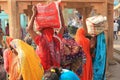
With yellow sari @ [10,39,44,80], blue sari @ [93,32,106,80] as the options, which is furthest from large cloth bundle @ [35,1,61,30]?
blue sari @ [93,32,106,80]

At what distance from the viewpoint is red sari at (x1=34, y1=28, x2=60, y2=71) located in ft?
14.6

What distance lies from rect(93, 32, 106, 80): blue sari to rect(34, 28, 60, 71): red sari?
4.14 feet

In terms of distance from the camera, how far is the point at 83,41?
562cm

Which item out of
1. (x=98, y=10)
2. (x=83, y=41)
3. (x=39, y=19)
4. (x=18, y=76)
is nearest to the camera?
(x=18, y=76)

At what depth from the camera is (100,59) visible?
5.68 meters

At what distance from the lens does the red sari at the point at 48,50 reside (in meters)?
4.45

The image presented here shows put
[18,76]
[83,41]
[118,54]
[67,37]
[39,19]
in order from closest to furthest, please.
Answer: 1. [18,76]
2. [39,19]
3. [67,37]
4. [83,41]
5. [118,54]

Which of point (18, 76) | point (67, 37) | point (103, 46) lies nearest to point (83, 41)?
point (103, 46)

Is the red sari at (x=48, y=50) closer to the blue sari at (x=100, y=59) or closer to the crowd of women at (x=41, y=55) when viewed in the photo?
the crowd of women at (x=41, y=55)

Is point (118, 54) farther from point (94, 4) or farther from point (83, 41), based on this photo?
point (83, 41)

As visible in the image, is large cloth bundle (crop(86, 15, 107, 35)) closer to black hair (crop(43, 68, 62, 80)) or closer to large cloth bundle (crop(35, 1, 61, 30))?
large cloth bundle (crop(35, 1, 61, 30))

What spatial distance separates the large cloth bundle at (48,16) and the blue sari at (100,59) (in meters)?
1.21

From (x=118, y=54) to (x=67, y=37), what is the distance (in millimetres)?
10186

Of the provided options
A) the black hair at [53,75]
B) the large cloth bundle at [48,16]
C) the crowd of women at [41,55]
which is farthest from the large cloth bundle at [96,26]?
the black hair at [53,75]
